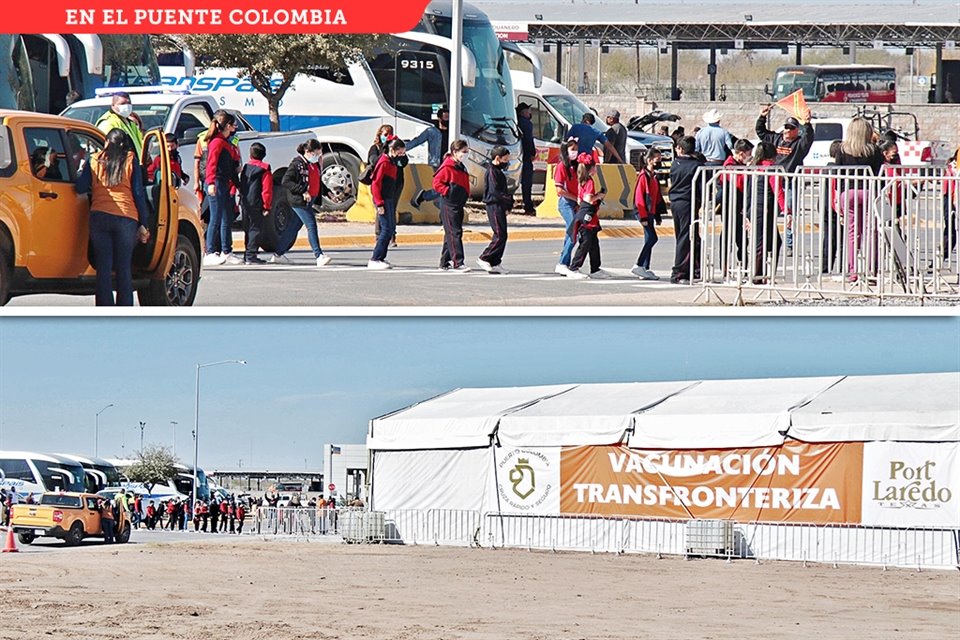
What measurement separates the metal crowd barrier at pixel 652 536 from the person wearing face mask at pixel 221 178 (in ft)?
31.2

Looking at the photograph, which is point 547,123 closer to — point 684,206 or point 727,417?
point 727,417

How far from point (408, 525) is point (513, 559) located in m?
2.57

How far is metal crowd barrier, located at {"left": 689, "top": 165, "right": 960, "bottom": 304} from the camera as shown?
9.55 m

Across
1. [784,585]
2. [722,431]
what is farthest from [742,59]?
[722,431]

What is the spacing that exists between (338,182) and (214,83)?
4403 millimetres

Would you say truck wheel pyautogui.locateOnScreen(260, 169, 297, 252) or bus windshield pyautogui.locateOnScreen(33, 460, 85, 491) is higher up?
truck wheel pyautogui.locateOnScreen(260, 169, 297, 252)

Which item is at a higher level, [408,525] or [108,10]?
[108,10]

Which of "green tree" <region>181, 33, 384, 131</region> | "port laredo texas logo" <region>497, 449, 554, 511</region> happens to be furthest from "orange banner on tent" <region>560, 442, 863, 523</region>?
"green tree" <region>181, 33, 384, 131</region>

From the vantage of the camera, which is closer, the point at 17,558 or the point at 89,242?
the point at 89,242

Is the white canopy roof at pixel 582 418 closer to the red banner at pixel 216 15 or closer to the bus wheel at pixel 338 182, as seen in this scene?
the bus wheel at pixel 338 182

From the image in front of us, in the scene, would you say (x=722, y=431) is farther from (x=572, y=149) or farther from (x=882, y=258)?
(x=882, y=258)

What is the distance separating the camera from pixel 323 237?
13.1 metres

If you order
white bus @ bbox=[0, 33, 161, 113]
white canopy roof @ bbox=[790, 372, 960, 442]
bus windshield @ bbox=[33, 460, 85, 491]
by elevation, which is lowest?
bus windshield @ bbox=[33, 460, 85, 491]

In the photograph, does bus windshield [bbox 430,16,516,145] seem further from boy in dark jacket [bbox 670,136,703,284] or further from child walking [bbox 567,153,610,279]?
boy in dark jacket [bbox 670,136,703,284]
